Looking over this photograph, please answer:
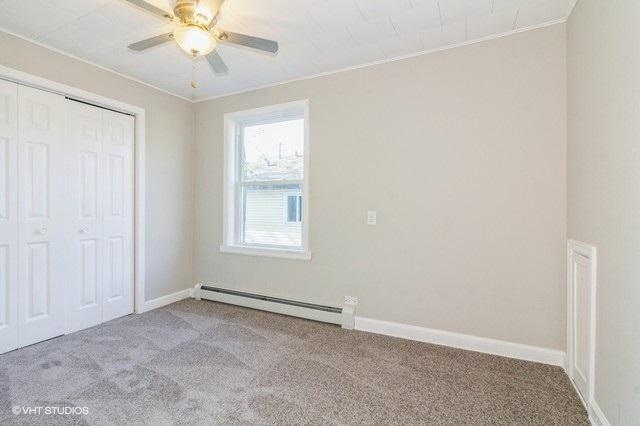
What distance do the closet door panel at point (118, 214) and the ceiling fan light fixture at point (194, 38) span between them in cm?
187

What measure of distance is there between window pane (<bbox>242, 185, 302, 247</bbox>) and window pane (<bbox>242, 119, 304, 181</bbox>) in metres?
0.15

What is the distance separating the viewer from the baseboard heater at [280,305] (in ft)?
10.00

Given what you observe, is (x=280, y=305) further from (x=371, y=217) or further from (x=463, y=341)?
(x=463, y=341)

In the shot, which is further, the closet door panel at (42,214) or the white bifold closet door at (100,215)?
the white bifold closet door at (100,215)

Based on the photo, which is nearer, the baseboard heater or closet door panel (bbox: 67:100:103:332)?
closet door panel (bbox: 67:100:103:332)

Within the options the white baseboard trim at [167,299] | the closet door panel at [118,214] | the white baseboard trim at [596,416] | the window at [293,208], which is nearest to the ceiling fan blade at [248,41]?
the window at [293,208]

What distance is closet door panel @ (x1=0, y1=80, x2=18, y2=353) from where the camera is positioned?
2422 mm

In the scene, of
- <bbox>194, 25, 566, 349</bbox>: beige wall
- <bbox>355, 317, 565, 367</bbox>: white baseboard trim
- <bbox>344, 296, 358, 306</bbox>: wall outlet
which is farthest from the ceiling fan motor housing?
<bbox>355, 317, 565, 367</bbox>: white baseboard trim

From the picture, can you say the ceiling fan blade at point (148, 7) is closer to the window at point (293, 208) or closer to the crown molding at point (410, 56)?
the crown molding at point (410, 56)

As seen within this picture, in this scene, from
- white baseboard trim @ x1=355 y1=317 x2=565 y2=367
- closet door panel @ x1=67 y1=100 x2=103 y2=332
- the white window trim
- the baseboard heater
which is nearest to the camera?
white baseboard trim @ x1=355 y1=317 x2=565 y2=367

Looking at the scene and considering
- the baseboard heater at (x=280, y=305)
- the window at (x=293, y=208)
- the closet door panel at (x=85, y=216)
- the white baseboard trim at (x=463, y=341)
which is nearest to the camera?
the white baseboard trim at (x=463, y=341)

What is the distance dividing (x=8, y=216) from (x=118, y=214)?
88 centimetres

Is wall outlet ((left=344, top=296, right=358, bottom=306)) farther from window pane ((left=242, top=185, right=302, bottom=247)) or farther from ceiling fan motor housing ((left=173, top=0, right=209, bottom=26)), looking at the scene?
ceiling fan motor housing ((left=173, top=0, right=209, bottom=26))

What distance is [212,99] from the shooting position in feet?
12.7
